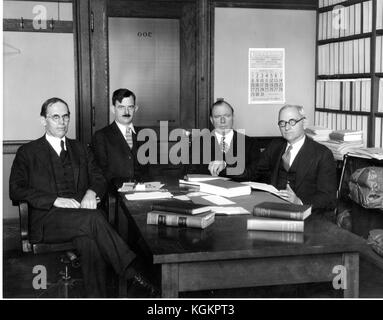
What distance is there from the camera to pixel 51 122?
11.4 ft

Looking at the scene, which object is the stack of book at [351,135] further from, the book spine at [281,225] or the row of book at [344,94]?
the book spine at [281,225]

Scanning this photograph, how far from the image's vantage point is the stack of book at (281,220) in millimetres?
2199

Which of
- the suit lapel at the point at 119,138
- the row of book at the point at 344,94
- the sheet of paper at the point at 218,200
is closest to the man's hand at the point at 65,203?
the sheet of paper at the point at 218,200

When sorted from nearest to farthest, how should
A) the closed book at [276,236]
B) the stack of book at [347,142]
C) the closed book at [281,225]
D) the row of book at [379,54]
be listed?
the closed book at [276,236] → the closed book at [281,225] → the row of book at [379,54] → the stack of book at [347,142]

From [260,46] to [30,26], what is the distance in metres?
2.16

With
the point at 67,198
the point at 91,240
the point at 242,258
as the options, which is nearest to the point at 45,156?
the point at 67,198

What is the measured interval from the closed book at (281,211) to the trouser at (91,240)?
927 mm

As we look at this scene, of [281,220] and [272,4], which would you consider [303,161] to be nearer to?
[281,220]

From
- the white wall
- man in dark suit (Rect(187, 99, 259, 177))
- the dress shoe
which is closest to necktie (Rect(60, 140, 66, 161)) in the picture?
the dress shoe

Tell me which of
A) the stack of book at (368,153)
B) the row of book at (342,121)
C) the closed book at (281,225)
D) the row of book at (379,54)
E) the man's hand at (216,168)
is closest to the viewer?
the closed book at (281,225)

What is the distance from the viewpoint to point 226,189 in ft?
9.64

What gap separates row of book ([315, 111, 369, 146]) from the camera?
15.3 feet

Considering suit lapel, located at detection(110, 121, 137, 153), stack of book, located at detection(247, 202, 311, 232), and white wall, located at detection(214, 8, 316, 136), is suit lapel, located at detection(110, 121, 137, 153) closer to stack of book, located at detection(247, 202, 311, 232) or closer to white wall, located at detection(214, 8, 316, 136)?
white wall, located at detection(214, 8, 316, 136)

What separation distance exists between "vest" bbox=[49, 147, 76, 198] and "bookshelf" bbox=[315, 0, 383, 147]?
2.46m
